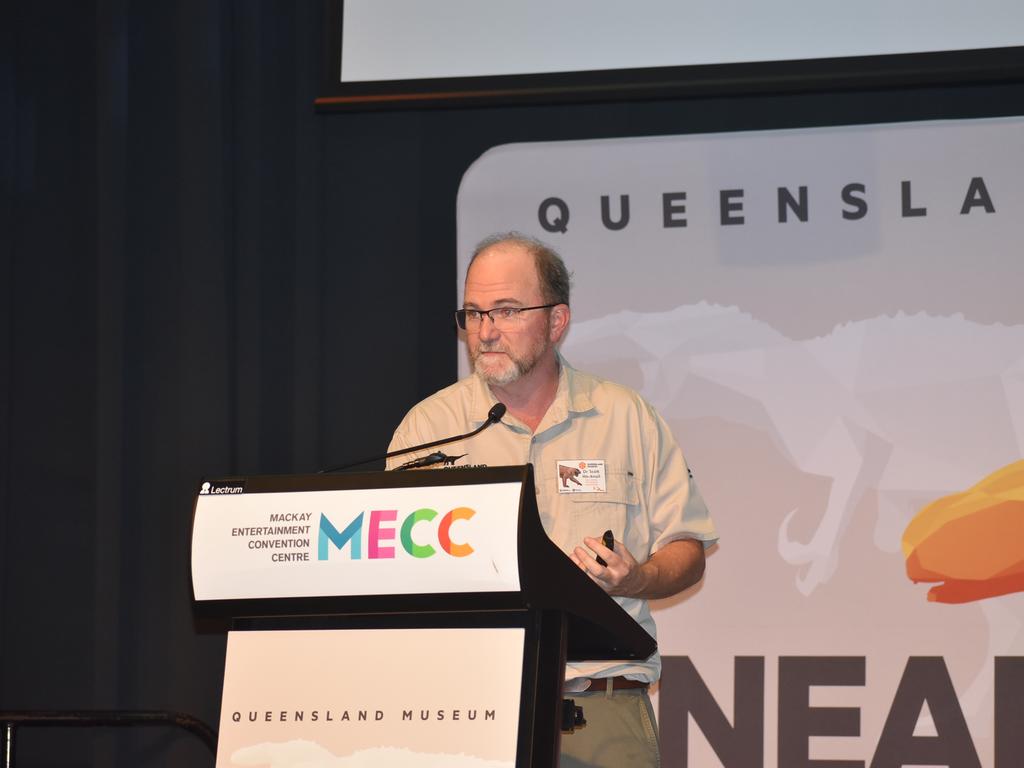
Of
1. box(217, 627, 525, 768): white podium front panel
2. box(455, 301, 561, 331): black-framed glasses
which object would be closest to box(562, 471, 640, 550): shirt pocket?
box(455, 301, 561, 331): black-framed glasses

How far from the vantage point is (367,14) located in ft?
10.1

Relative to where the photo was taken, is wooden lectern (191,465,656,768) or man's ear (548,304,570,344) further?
man's ear (548,304,570,344)

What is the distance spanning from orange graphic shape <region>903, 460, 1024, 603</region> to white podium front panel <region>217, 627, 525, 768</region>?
5.86ft

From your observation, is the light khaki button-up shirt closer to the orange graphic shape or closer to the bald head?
the bald head

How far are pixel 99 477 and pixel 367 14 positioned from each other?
1466mm

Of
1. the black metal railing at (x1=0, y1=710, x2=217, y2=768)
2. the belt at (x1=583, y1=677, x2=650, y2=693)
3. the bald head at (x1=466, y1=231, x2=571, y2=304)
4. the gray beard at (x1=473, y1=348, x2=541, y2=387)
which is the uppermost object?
the bald head at (x1=466, y1=231, x2=571, y2=304)

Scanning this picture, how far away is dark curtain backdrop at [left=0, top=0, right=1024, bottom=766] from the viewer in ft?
10.5

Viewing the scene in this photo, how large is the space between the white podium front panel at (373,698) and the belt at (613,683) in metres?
0.73

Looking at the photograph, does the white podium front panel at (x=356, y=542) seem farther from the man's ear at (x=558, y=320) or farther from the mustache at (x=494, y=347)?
the man's ear at (x=558, y=320)

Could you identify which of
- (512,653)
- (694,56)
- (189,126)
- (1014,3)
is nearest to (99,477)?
(189,126)

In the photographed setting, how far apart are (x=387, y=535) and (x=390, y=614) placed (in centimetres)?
11

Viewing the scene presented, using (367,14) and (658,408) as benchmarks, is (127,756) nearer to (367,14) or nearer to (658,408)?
(658,408)

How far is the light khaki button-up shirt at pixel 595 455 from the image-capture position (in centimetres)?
219

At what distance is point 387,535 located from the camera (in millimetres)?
1419
